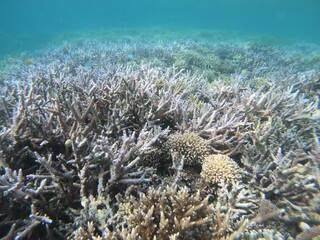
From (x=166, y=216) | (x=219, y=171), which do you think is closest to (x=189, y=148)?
(x=219, y=171)

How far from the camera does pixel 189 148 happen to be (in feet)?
8.66

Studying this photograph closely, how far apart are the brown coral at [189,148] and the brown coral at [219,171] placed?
0.17 m

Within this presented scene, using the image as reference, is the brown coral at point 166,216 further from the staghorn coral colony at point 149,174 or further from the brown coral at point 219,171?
the brown coral at point 219,171

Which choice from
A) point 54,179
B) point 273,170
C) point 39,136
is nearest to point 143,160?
point 54,179

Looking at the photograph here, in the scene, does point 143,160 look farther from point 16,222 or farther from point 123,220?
point 16,222

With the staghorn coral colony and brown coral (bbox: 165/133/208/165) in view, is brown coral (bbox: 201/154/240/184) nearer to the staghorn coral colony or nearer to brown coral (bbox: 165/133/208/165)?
the staghorn coral colony

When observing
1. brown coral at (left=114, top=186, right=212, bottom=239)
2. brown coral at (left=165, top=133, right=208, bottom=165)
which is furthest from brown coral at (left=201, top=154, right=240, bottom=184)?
brown coral at (left=114, top=186, right=212, bottom=239)

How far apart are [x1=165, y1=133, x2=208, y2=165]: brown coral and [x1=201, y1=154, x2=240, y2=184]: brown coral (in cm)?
17

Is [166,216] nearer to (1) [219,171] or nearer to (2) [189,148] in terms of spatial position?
(1) [219,171]

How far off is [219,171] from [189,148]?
439mm

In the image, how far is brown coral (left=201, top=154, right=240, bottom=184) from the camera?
2.36 m

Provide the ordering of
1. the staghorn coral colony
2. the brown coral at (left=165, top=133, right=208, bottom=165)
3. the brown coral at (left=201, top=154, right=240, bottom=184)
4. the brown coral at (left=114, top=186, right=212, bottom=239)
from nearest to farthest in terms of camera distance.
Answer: the brown coral at (left=114, top=186, right=212, bottom=239) → the staghorn coral colony → the brown coral at (left=201, top=154, right=240, bottom=184) → the brown coral at (left=165, top=133, right=208, bottom=165)

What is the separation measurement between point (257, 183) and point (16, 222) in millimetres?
2423

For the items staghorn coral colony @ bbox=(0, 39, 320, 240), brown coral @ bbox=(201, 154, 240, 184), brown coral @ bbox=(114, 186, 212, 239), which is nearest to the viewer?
brown coral @ bbox=(114, 186, 212, 239)
